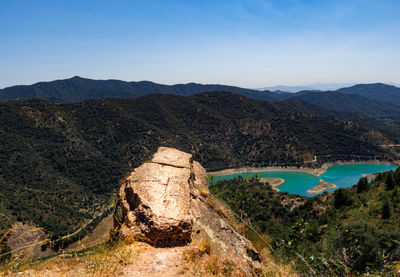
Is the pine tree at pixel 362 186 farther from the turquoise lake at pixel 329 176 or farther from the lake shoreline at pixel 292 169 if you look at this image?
the lake shoreline at pixel 292 169

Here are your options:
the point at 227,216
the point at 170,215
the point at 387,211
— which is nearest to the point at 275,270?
the point at 227,216

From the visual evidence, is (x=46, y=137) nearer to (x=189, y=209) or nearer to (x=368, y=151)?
(x=189, y=209)

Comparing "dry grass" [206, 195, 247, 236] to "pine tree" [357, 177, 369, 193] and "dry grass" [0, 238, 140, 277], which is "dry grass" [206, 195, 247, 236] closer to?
"dry grass" [0, 238, 140, 277]

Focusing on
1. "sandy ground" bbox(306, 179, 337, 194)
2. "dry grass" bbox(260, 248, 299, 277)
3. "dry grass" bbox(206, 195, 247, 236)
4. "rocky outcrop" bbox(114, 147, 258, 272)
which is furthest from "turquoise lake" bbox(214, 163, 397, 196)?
"dry grass" bbox(260, 248, 299, 277)

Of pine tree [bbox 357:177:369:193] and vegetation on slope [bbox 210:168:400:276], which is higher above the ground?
vegetation on slope [bbox 210:168:400:276]

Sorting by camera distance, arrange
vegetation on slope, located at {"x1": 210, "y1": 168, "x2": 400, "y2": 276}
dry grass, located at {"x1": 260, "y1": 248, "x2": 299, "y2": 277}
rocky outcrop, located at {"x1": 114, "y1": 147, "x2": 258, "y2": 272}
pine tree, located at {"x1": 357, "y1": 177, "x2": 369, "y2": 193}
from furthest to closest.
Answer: pine tree, located at {"x1": 357, "y1": 177, "x2": 369, "y2": 193}, vegetation on slope, located at {"x1": 210, "y1": 168, "x2": 400, "y2": 276}, rocky outcrop, located at {"x1": 114, "y1": 147, "x2": 258, "y2": 272}, dry grass, located at {"x1": 260, "y1": 248, "x2": 299, "y2": 277}

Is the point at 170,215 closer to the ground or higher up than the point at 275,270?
higher up

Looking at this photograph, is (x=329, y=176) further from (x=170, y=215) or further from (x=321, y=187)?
(x=170, y=215)

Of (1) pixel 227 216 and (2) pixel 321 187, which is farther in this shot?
(2) pixel 321 187
